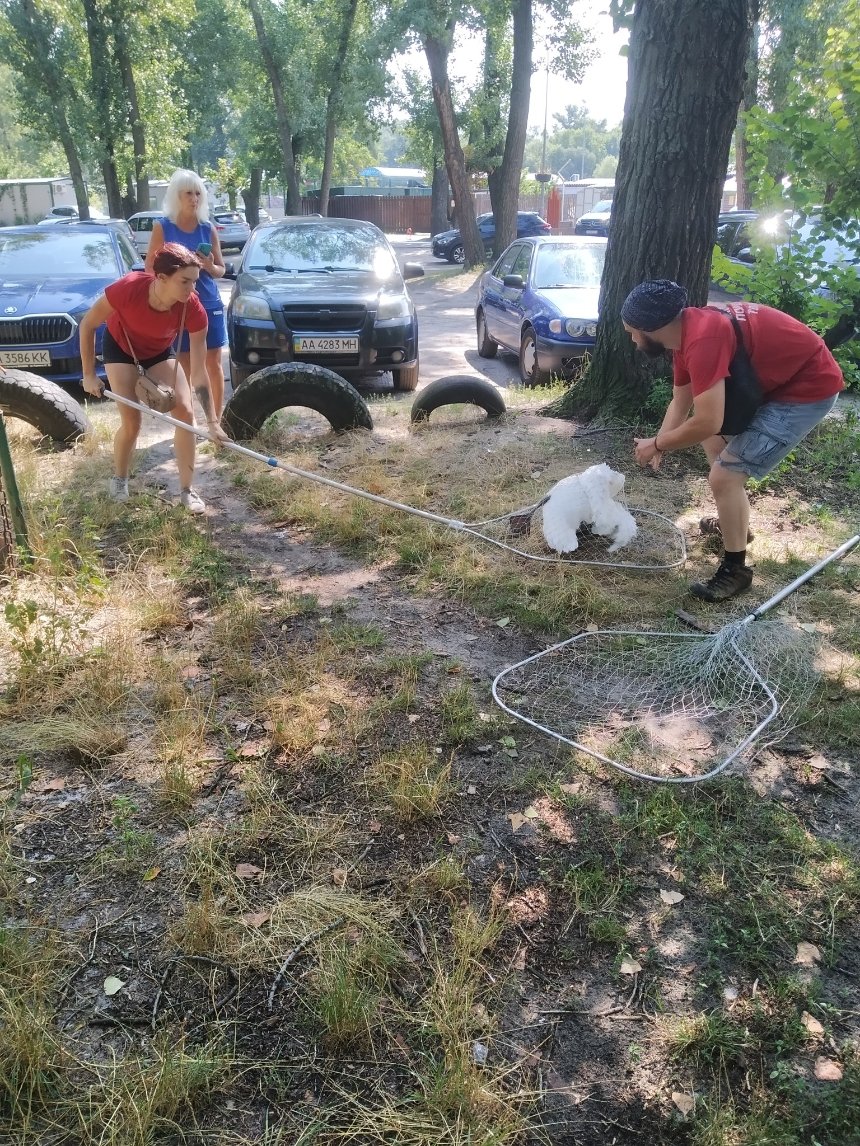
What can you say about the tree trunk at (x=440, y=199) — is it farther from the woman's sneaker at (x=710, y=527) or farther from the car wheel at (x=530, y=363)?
the woman's sneaker at (x=710, y=527)

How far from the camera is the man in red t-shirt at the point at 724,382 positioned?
3.76 m

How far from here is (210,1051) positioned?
79.7 inches

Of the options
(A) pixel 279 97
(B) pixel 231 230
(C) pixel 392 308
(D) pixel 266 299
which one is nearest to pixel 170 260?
(D) pixel 266 299

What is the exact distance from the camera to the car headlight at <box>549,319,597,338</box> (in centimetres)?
917

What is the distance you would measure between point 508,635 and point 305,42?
3364 cm

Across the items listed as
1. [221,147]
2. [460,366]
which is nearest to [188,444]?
[460,366]

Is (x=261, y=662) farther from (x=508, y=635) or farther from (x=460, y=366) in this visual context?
(x=460, y=366)

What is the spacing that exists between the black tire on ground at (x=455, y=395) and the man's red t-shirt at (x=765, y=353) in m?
3.41

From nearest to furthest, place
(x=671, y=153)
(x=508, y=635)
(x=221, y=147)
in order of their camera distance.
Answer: (x=508, y=635), (x=671, y=153), (x=221, y=147)

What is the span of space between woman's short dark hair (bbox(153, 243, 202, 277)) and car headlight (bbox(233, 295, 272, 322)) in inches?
159

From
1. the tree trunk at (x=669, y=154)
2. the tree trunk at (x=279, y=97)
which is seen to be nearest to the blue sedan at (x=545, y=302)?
the tree trunk at (x=669, y=154)

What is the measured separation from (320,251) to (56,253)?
2.90 metres

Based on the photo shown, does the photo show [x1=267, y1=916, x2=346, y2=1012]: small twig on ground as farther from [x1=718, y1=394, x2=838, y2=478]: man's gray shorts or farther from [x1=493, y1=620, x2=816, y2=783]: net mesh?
[x1=718, y1=394, x2=838, y2=478]: man's gray shorts

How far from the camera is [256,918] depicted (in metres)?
2.43
